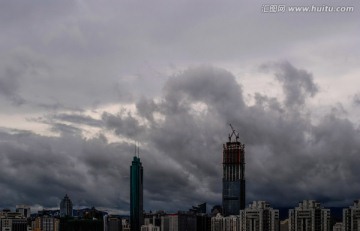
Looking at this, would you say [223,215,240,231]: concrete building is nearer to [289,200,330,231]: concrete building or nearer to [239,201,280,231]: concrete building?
[239,201,280,231]: concrete building

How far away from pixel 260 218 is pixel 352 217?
35.1 m

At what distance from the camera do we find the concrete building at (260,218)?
A: 155625mm

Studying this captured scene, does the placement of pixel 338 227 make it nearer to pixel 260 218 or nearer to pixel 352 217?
pixel 352 217

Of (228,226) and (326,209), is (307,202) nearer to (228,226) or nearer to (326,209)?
(326,209)

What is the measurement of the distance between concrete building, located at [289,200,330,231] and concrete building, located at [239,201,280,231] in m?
13.7

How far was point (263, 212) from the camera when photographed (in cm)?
15688

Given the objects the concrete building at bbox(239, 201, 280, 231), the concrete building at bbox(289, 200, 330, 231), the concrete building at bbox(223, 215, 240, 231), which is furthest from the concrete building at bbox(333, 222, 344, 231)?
the concrete building at bbox(223, 215, 240, 231)

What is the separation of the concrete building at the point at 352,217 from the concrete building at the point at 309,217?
963cm

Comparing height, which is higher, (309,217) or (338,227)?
(309,217)

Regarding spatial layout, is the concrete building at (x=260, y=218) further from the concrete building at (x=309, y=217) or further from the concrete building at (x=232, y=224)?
the concrete building at (x=232, y=224)

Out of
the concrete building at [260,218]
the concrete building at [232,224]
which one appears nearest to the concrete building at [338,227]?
the concrete building at [260,218]

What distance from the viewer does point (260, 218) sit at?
515ft

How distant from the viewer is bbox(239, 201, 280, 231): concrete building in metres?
156

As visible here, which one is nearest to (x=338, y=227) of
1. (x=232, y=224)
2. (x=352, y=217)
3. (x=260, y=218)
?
(x=352, y=217)
